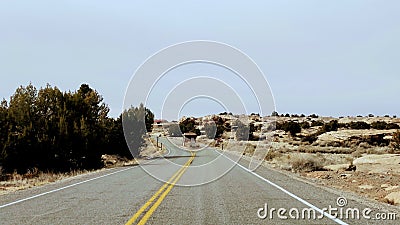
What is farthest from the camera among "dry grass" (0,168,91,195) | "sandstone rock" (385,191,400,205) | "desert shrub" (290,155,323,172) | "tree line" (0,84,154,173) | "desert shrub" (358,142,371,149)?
"desert shrub" (358,142,371,149)

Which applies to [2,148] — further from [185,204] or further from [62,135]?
[185,204]

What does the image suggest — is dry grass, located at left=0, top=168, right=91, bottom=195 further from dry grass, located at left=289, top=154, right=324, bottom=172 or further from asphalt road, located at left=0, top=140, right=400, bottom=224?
dry grass, located at left=289, top=154, right=324, bottom=172

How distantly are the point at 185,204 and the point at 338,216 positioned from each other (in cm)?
404

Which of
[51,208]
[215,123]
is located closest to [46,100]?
[51,208]

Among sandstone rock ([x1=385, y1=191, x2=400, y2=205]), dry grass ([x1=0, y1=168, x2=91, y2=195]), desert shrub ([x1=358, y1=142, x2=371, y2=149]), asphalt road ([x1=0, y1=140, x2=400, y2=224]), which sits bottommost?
dry grass ([x1=0, y1=168, x2=91, y2=195])

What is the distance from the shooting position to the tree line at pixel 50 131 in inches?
1255

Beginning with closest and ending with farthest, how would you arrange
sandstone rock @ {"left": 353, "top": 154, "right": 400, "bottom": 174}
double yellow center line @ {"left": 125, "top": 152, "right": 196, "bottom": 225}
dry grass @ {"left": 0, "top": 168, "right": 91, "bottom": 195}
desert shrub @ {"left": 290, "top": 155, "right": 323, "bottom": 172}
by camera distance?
1. double yellow center line @ {"left": 125, "top": 152, "right": 196, "bottom": 225}
2. dry grass @ {"left": 0, "top": 168, "right": 91, "bottom": 195}
3. sandstone rock @ {"left": 353, "top": 154, "right": 400, "bottom": 174}
4. desert shrub @ {"left": 290, "top": 155, "right": 323, "bottom": 172}

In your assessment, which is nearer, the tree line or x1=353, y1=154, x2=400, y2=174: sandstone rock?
x1=353, y1=154, x2=400, y2=174: sandstone rock

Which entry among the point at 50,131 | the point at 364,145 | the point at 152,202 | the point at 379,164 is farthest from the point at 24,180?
the point at 364,145

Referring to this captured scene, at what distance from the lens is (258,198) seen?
13.5 m

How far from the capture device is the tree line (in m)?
31.9

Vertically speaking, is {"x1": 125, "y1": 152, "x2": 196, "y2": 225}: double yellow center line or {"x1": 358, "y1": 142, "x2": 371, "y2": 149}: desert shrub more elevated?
{"x1": 358, "y1": 142, "x2": 371, "y2": 149}: desert shrub

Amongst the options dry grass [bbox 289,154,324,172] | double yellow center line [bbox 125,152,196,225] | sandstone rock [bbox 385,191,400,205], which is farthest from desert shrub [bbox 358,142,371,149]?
double yellow center line [bbox 125,152,196,225]

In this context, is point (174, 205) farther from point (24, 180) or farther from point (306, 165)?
point (306, 165)
